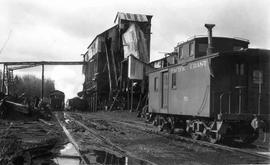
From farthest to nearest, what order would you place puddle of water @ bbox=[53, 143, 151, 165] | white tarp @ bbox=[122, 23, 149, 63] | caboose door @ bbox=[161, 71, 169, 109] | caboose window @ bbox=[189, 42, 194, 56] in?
white tarp @ bbox=[122, 23, 149, 63] < caboose door @ bbox=[161, 71, 169, 109] < caboose window @ bbox=[189, 42, 194, 56] < puddle of water @ bbox=[53, 143, 151, 165]

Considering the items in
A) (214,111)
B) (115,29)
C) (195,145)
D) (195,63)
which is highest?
(115,29)

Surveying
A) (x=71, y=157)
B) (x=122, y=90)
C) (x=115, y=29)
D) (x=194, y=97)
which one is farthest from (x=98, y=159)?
(x=115, y=29)

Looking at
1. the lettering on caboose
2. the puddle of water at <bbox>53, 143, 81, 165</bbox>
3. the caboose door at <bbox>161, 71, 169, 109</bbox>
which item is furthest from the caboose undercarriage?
the puddle of water at <bbox>53, 143, 81, 165</bbox>

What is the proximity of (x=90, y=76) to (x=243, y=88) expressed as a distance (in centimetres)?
4922

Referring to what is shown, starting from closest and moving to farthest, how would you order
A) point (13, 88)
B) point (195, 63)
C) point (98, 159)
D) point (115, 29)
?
point (98, 159) < point (195, 63) < point (115, 29) < point (13, 88)

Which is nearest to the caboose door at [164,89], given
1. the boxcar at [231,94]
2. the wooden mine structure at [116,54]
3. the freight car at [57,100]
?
the boxcar at [231,94]

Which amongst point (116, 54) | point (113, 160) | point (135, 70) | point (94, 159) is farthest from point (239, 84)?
point (116, 54)

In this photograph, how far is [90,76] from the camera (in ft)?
204

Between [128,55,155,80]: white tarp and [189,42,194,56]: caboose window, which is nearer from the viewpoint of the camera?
[189,42,194,56]: caboose window

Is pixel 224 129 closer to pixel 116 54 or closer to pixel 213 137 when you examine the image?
pixel 213 137

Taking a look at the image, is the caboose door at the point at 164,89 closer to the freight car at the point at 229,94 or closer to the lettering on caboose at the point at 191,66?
the lettering on caboose at the point at 191,66

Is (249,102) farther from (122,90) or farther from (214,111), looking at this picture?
(122,90)

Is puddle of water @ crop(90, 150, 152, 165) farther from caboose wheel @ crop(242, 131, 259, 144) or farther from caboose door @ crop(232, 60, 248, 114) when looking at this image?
caboose wheel @ crop(242, 131, 259, 144)

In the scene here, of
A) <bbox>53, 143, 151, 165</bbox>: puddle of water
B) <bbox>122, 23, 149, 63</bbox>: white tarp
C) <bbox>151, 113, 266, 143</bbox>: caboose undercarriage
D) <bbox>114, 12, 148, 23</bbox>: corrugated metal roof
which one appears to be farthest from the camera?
<bbox>114, 12, 148, 23</bbox>: corrugated metal roof
